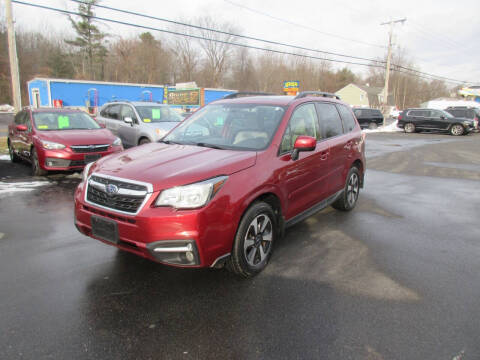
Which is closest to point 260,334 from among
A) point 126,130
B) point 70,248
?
point 70,248

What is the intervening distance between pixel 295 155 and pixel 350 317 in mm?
1767

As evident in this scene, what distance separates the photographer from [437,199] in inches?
270

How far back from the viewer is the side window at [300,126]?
3.90 m

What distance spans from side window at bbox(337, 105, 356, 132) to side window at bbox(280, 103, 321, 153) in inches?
40.6

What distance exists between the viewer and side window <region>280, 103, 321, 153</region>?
12.8 ft

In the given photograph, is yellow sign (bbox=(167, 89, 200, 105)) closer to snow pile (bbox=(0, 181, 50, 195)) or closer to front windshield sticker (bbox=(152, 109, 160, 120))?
front windshield sticker (bbox=(152, 109, 160, 120))

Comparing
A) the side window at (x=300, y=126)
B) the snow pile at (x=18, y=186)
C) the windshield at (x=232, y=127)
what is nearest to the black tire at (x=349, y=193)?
the side window at (x=300, y=126)

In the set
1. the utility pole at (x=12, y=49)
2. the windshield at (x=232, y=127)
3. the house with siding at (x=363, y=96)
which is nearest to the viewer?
the windshield at (x=232, y=127)

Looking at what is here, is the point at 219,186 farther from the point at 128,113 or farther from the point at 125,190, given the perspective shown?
the point at 128,113

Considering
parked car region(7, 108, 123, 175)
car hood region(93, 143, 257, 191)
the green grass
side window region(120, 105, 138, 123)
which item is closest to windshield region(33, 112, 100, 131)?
parked car region(7, 108, 123, 175)

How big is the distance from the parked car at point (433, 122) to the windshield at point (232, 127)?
24.3 m

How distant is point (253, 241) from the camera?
3.48m

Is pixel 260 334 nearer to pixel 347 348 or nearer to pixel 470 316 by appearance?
pixel 347 348

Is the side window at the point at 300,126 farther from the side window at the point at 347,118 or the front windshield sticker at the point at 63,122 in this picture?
the front windshield sticker at the point at 63,122
